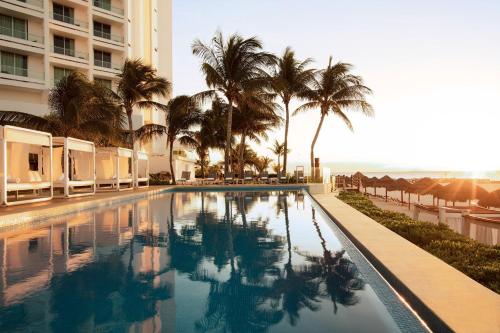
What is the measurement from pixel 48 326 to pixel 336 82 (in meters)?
25.3

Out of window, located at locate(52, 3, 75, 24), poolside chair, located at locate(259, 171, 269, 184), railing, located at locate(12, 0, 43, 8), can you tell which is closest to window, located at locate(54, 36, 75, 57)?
window, located at locate(52, 3, 75, 24)

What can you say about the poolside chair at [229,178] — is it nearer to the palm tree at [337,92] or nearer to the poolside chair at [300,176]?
the poolside chair at [300,176]

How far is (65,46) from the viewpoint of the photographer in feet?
109

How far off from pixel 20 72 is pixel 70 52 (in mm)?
4593

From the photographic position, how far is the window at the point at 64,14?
32500mm

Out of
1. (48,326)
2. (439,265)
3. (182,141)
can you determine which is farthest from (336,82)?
(48,326)

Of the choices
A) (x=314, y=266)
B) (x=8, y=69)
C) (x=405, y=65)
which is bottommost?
(x=314, y=266)

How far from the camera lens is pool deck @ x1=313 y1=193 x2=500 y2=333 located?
9.34 feet

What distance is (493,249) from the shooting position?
5.41m

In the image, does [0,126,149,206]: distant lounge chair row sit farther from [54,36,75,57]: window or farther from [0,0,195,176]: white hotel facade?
[54,36,75,57]: window

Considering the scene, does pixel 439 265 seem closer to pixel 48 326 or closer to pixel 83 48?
pixel 48 326

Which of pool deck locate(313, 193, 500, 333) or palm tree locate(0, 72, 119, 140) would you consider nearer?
pool deck locate(313, 193, 500, 333)

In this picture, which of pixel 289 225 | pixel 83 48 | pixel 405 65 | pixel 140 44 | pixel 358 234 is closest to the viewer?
pixel 358 234

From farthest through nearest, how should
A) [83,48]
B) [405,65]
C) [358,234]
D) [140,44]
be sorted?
1. [140,44]
2. [83,48]
3. [405,65]
4. [358,234]
